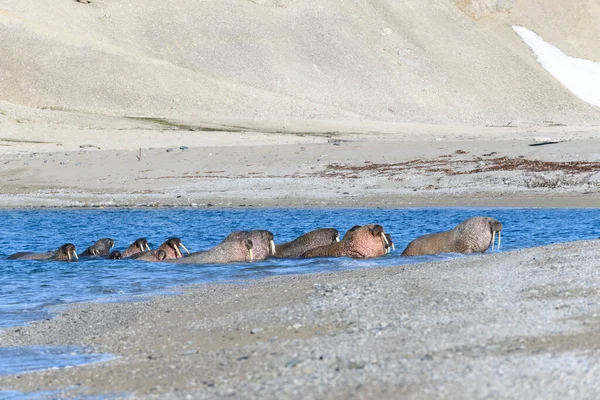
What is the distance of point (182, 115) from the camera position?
5088 centimetres

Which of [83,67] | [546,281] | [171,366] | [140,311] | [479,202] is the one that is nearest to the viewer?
[171,366]

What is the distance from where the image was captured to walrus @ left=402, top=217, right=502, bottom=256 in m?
13.5

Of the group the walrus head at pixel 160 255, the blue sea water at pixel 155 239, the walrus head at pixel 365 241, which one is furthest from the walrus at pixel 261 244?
the walrus head at pixel 365 241

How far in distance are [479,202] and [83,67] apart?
39337 mm

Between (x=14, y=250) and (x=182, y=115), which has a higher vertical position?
(x=182, y=115)

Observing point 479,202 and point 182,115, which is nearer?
point 479,202

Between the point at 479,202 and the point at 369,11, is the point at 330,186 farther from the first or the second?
the point at 369,11

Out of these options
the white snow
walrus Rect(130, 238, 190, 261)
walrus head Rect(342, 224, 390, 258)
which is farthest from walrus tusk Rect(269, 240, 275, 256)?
the white snow

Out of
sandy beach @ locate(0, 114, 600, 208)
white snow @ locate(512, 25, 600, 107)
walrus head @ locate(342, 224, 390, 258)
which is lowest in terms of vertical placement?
walrus head @ locate(342, 224, 390, 258)

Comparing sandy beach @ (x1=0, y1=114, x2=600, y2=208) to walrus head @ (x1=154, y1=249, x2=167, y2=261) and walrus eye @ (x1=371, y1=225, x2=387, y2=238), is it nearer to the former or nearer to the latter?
walrus eye @ (x1=371, y1=225, x2=387, y2=238)

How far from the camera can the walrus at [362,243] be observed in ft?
43.9

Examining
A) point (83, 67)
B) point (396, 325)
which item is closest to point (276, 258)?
point (396, 325)

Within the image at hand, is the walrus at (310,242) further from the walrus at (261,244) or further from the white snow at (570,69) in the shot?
the white snow at (570,69)

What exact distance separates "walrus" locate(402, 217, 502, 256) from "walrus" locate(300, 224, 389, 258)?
405 millimetres
